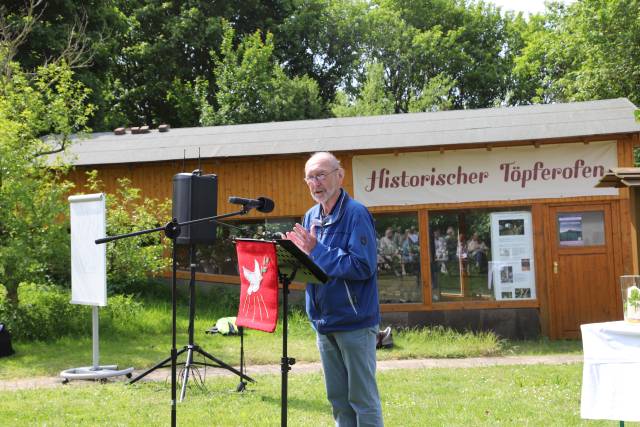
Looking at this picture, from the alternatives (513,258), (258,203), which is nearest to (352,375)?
(258,203)

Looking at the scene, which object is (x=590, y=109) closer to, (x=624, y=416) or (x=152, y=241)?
(x=152, y=241)

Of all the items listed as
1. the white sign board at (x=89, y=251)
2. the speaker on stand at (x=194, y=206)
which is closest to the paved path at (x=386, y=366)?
the white sign board at (x=89, y=251)

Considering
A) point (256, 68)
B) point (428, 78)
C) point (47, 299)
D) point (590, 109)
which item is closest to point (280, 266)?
point (47, 299)

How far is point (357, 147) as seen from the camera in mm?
14133

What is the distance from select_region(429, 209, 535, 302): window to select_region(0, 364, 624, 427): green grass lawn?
4206 mm

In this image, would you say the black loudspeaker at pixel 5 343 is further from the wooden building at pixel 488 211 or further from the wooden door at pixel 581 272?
the wooden door at pixel 581 272

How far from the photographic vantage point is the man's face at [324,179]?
4.59m

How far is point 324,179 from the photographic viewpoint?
15.1ft

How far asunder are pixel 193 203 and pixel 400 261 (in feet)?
20.4

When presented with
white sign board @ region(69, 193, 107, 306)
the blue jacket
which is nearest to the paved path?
white sign board @ region(69, 193, 107, 306)

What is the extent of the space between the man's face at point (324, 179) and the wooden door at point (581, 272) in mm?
10089

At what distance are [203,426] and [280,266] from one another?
294 cm

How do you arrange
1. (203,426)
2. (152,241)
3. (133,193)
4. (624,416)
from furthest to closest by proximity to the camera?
(152,241)
(133,193)
(203,426)
(624,416)

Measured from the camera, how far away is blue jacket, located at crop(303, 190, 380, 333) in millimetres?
4461
